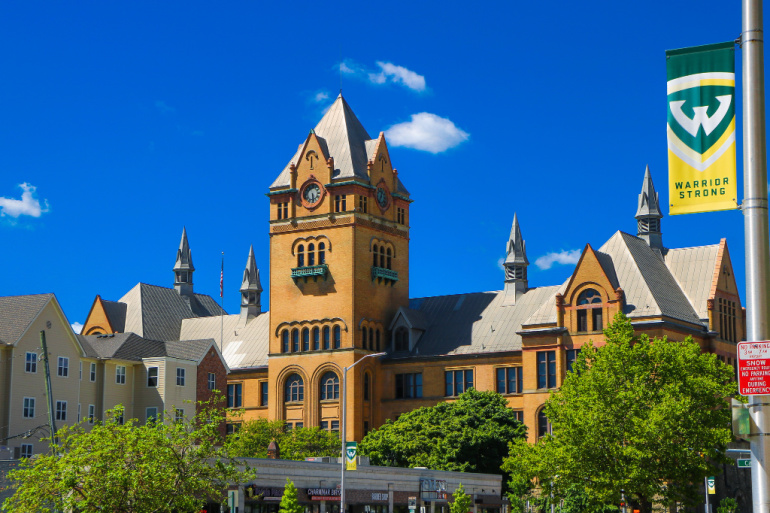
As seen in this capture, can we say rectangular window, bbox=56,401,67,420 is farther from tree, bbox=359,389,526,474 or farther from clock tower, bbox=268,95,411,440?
clock tower, bbox=268,95,411,440

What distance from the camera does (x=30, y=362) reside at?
72062 mm

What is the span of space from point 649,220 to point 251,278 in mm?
47215

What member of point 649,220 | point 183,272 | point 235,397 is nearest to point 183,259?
point 183,272

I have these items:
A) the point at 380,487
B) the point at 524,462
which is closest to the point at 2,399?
the point at 380,487

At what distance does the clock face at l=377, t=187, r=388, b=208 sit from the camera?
10477 cm

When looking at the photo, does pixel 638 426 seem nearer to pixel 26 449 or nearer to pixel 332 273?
pixel 26 449

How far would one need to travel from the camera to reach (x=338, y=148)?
105 meters

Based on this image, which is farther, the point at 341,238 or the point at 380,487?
the point at 341,238

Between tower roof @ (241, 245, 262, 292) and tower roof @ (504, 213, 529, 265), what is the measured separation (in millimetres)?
31276

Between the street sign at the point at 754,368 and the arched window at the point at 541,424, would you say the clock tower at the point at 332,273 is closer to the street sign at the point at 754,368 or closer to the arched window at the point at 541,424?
the arched window at the point at 541,424

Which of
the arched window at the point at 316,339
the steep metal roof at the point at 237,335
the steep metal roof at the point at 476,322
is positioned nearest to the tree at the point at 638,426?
the steep metal roof at the point at 476,322

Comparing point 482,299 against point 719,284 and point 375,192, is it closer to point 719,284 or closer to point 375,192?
point 375,192

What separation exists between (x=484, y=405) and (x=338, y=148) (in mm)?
32259

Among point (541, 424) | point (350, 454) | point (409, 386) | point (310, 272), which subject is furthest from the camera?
point (310, 272)
